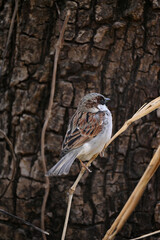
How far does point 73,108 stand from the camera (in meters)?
2.71

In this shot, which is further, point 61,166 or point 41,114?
point 41,114

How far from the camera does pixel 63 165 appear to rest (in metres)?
2.10

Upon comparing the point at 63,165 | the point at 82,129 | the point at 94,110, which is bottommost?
the point at 63,165

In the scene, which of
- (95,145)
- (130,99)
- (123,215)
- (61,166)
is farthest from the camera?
(130,99)

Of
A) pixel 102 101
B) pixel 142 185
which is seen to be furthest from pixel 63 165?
pixel 142 185

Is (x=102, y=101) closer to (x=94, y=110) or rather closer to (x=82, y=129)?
(x=94, y=110)

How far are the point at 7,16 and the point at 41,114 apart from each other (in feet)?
3.18

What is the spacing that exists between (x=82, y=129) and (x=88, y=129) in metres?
0.05

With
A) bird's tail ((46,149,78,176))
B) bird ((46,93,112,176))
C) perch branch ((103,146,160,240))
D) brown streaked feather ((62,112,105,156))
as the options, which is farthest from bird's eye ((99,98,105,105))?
perch branch ((103,146,160,240))

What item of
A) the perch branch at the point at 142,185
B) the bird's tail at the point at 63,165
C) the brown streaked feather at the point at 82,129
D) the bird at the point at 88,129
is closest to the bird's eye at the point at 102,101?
the bird at the point at 88,129

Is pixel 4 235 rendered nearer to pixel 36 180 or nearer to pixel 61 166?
pixel 36 180

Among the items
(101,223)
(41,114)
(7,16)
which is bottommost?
(101,223)

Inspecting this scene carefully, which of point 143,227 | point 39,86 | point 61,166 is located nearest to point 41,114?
point 39,86

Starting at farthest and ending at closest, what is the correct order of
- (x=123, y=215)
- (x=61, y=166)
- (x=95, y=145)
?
(x=95, y=145)
(x=61, y=166)
(x=123, y=215)
